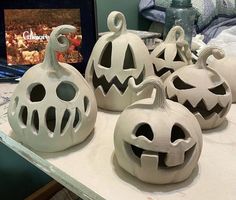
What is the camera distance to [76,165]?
1.55ft

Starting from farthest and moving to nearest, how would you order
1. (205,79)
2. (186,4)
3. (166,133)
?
→ (186,4) → (205,79) → (166,133)

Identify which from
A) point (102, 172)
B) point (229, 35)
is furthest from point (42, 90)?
point (229, 35)

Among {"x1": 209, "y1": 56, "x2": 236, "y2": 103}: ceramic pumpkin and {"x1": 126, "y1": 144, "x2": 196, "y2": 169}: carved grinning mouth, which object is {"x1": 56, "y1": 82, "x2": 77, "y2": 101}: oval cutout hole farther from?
{"x1": 209, "y1": 56, "x2": 236, "y2": 103}: ceramic pumpkin

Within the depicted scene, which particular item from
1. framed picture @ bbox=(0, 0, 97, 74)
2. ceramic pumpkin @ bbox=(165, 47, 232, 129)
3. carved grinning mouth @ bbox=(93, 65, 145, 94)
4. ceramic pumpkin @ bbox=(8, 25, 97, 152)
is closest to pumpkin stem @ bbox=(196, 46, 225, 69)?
ceramic pumpkin @ bbox=(165, 47, 232, 129)

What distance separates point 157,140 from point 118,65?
20 cm

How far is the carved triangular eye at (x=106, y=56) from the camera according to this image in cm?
60

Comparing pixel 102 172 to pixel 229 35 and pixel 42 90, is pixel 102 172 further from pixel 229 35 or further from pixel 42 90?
pixel 229 35

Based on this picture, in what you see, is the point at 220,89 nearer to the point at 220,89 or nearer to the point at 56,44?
the point at 220,89

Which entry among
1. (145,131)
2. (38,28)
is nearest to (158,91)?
(145,131)

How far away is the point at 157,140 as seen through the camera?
42cm

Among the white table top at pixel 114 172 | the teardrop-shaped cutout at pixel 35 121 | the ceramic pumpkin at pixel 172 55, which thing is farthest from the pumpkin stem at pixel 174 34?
the teardrop-shaped cutout at pixel 35 121

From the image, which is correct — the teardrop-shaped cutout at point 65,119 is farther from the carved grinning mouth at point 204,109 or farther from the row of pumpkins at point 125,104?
the carved grinning mouth at point 204,109

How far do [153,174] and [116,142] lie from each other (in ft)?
0.22

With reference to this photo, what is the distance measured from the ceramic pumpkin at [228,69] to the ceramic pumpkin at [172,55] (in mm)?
62
